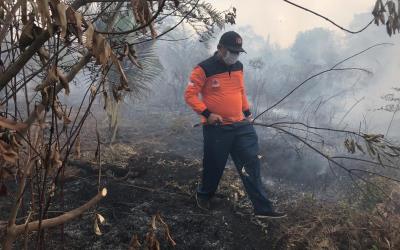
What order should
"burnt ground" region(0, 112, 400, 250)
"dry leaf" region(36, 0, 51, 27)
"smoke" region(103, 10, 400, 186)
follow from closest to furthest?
1. "dry leaf" region(36, 0, 51, 27)
2. "burnt ground" region(0, 112, 400, 250)
3. "smoke" region(103, 10, 400, 186)

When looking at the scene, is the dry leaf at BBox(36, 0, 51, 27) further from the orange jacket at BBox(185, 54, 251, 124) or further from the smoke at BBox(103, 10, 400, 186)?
the smoke at BBox(103, 10, 400, 186)

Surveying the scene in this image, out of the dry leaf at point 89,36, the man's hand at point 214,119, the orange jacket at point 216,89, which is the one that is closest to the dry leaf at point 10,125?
Answer: the dry leaf at point 89,36

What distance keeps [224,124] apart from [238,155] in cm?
39

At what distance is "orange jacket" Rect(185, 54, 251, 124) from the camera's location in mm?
4371

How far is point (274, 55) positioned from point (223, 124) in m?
21.0

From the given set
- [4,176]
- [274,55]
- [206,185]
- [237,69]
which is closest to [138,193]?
[206,185]

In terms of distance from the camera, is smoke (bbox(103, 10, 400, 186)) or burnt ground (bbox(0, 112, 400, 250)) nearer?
burnt ground (bbox(0, 112, 400, 250))

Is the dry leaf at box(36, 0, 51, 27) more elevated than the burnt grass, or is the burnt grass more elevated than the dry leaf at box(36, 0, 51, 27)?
the dry leaf at box(36, 0, 51, 27)

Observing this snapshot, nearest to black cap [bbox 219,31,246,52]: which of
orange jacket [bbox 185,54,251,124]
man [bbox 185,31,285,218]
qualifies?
man [bbox 185,31,285,218]

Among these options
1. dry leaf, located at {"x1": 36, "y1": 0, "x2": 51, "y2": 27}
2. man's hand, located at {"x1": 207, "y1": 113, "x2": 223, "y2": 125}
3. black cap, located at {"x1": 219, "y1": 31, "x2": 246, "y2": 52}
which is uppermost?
black cap, located at {"x1": 219, "y1": 31, "x2": 246, "y2": 52}

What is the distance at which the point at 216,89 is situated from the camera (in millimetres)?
4434

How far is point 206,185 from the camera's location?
4.49 meters

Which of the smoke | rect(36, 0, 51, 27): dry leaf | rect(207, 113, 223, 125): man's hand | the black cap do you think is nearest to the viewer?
rect(36, 0, 51, 27): dry leaf

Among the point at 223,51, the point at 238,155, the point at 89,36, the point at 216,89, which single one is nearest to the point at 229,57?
the point at 223,51
